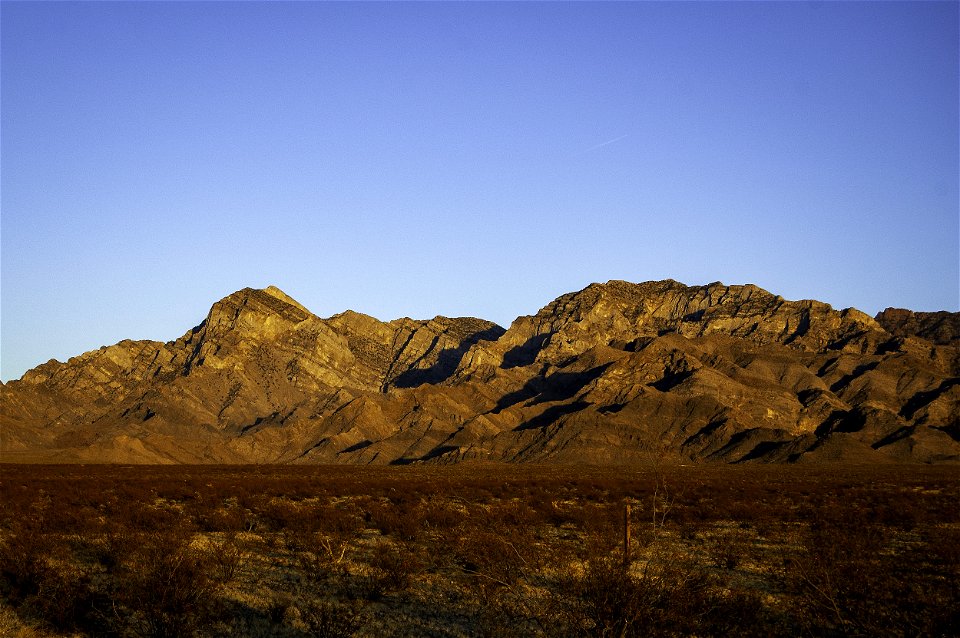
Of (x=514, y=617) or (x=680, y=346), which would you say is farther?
(x=680, y=346)

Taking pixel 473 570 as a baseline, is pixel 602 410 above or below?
above

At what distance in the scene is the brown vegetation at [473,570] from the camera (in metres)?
12.1

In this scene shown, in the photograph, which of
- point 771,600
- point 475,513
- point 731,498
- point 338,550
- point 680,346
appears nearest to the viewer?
point 771,600

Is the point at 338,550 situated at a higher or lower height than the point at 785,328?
lower

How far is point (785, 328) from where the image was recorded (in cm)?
19088

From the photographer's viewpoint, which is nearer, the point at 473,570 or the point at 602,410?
the point at 473,570

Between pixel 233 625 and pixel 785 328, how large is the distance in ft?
628

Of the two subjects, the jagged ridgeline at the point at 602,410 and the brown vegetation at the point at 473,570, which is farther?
the jagged ridgeline at the point at 602,410

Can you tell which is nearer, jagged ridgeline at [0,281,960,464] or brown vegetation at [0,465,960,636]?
brown vegetation at [0,465,960,636]

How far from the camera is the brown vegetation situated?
475 inches

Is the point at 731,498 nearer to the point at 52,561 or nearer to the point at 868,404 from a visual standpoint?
the point at 52,561

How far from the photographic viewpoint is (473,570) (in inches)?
683

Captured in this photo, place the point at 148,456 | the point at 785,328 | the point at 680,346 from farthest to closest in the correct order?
1. the point at 785,328
2. the point at 680,346
3. the point at 148,456

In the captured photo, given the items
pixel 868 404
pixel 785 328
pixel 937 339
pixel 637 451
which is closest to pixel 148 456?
pixel 637 451
